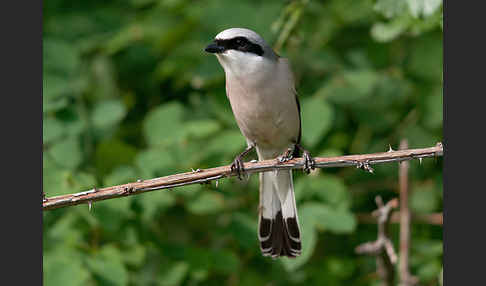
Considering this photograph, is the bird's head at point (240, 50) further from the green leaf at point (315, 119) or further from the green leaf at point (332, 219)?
the green leaf at point (332, 219)

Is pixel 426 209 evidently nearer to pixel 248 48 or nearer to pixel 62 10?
pixel 248 48

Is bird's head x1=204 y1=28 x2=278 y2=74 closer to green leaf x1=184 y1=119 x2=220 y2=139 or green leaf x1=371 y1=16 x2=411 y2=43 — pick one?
green leaf x1=184 y1=119 x2=220 y2=139

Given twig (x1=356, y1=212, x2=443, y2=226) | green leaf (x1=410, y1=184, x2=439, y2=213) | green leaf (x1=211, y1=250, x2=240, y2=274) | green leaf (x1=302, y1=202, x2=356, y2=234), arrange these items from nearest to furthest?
1. green leaf (x1=302, y1=202, x2=356, y2=234)
2. green leaf (x1=211, y1=250, x2=240, y2=274)
3. twig (x1=356, y1=212, x2=443, y2=226)
4. green leaf (x1=410, y1=184, x2=439, y2=213)

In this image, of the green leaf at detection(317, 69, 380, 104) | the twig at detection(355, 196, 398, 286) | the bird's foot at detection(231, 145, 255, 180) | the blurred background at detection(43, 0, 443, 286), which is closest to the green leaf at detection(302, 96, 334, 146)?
the blurred background at detection(43, 0, 443, 286)

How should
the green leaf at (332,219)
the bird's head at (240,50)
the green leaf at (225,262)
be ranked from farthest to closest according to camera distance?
1. the green leaf at (225,262)
2. the green leaf at (332,219)
3. the bird's head at (240,50)

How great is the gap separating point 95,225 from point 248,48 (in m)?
1.14

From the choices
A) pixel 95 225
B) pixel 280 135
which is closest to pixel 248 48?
pixel 280 135

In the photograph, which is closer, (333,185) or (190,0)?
(333,185)

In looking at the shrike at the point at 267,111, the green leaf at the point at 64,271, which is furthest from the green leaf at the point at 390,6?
the green leaf at the point at 64,271

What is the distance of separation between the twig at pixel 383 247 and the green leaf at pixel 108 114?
1.51 m

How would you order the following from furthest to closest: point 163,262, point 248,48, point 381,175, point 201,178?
1. point 381,175
2. point 163,262
3. point 248,48
4. point 201,178

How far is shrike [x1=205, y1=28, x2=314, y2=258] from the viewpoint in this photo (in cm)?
293

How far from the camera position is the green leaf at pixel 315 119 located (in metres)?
3.31

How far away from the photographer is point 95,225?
2.96 meters
